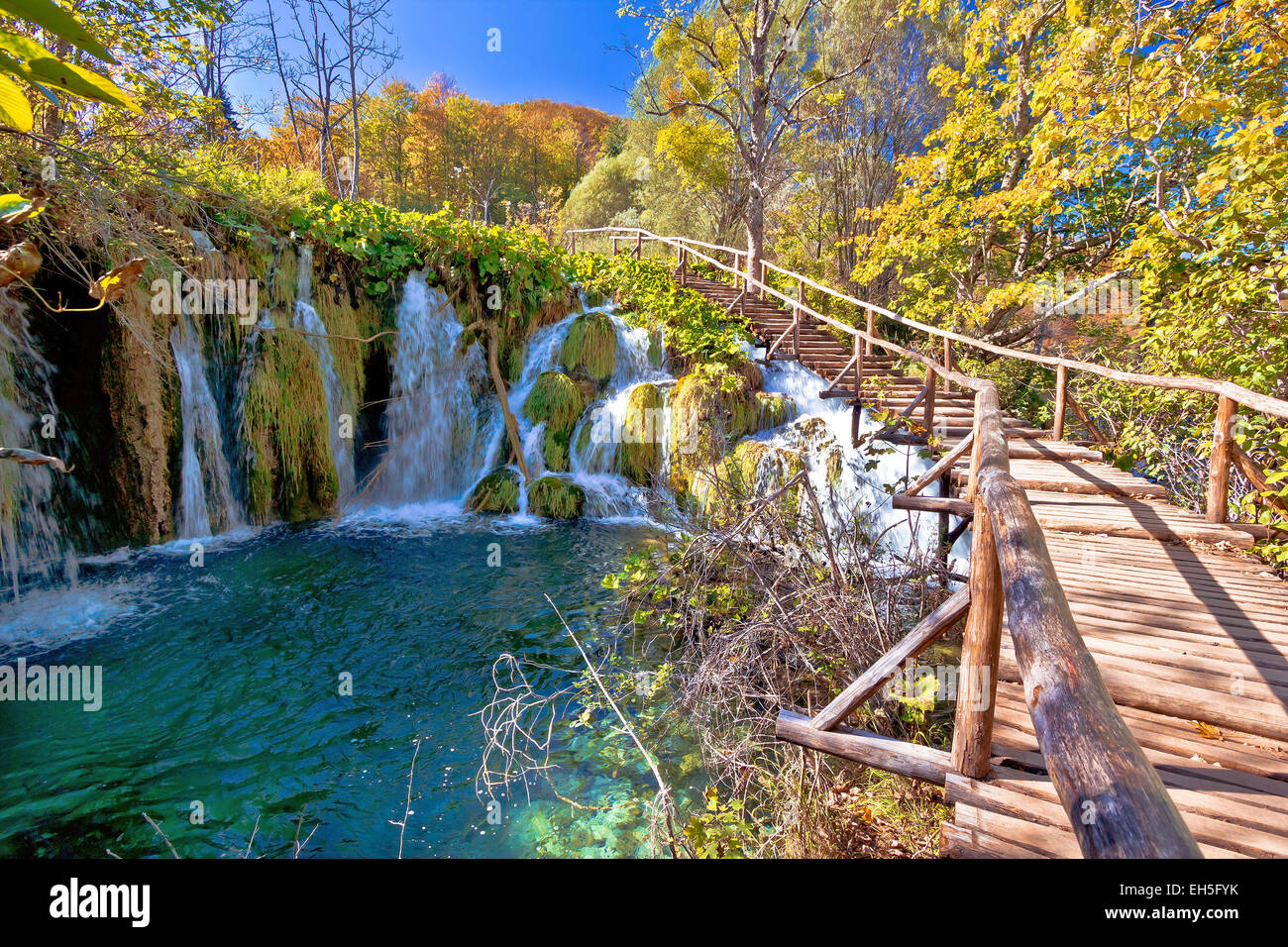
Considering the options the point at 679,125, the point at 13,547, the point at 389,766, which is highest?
the point at 679,125

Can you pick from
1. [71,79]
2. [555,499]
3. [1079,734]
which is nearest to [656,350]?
[555,499]

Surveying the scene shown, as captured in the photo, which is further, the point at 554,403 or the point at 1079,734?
the point at 554,403

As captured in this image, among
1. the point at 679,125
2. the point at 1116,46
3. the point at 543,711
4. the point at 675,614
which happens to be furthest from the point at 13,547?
the point at 679,125

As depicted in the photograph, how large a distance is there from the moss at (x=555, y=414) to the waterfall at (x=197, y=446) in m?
4.72

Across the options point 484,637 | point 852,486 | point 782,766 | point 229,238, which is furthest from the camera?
point 229,238

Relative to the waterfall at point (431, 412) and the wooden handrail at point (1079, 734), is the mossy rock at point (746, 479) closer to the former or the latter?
the wooden handrail at point (1079, 734)

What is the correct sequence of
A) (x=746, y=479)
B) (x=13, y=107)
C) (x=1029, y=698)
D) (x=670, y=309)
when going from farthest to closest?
(x=670, y=309) < (x=746, y=479) < (x=1029, y=698) < (x=13, y=107)

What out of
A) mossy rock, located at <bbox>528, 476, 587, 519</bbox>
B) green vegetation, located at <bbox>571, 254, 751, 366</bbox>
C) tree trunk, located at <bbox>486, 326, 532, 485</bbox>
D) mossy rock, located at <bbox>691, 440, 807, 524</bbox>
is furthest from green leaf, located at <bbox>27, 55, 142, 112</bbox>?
green vegetation, located at <bbox>571, 254, 751, 366</bbox>

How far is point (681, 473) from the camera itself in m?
10.2

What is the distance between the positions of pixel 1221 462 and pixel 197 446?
11.3 meters

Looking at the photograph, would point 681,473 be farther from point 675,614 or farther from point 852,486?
point 675,614

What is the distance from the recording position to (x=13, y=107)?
0.66 metres

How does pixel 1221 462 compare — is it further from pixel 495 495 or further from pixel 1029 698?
pixel 495 495

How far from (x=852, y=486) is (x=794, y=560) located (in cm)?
335
